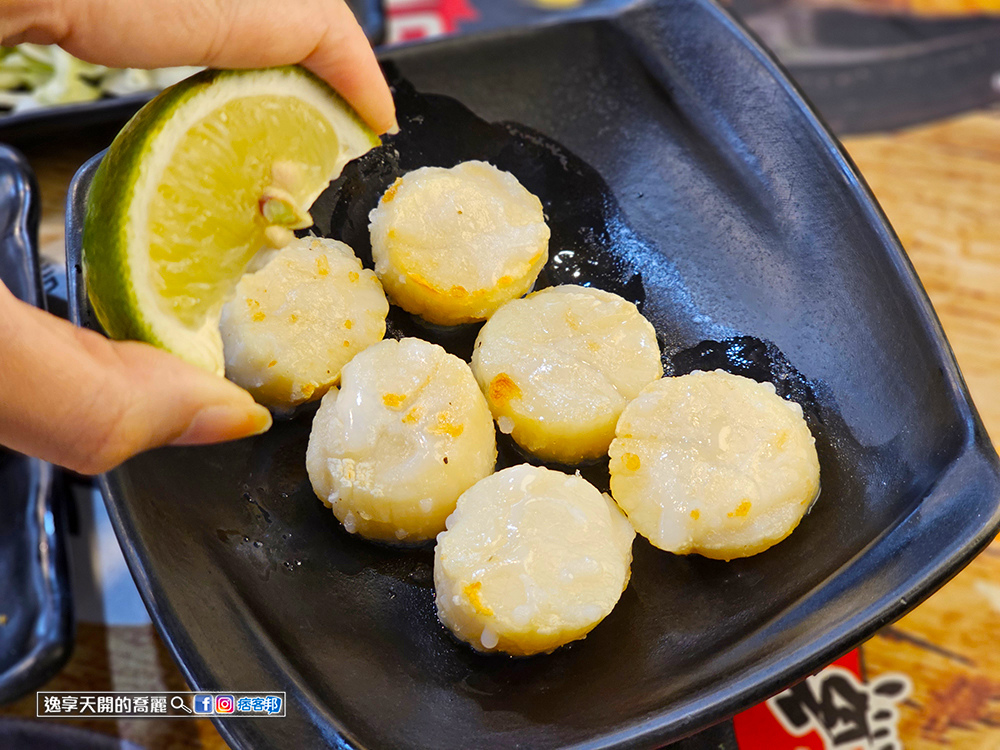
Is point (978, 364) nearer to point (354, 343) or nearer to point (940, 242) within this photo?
point (940, 242)

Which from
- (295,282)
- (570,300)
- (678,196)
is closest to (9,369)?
(295,282)

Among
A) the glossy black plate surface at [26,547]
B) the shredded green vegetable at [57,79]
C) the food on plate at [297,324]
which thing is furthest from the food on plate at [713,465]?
the shredded green vegetable at [57,79]

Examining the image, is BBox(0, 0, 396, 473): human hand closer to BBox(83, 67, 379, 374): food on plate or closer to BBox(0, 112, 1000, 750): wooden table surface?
BBox(83, 67, 379, 374): food on plate

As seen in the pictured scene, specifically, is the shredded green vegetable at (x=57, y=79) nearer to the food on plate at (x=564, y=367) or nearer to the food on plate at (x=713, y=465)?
the food on plate at (x=564, y=367)

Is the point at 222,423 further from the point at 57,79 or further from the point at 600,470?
the point at 57,79

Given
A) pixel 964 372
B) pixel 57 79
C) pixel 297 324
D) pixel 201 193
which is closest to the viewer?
pixel 201 193

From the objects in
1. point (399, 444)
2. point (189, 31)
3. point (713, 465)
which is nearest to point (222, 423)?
point (399, 444)
